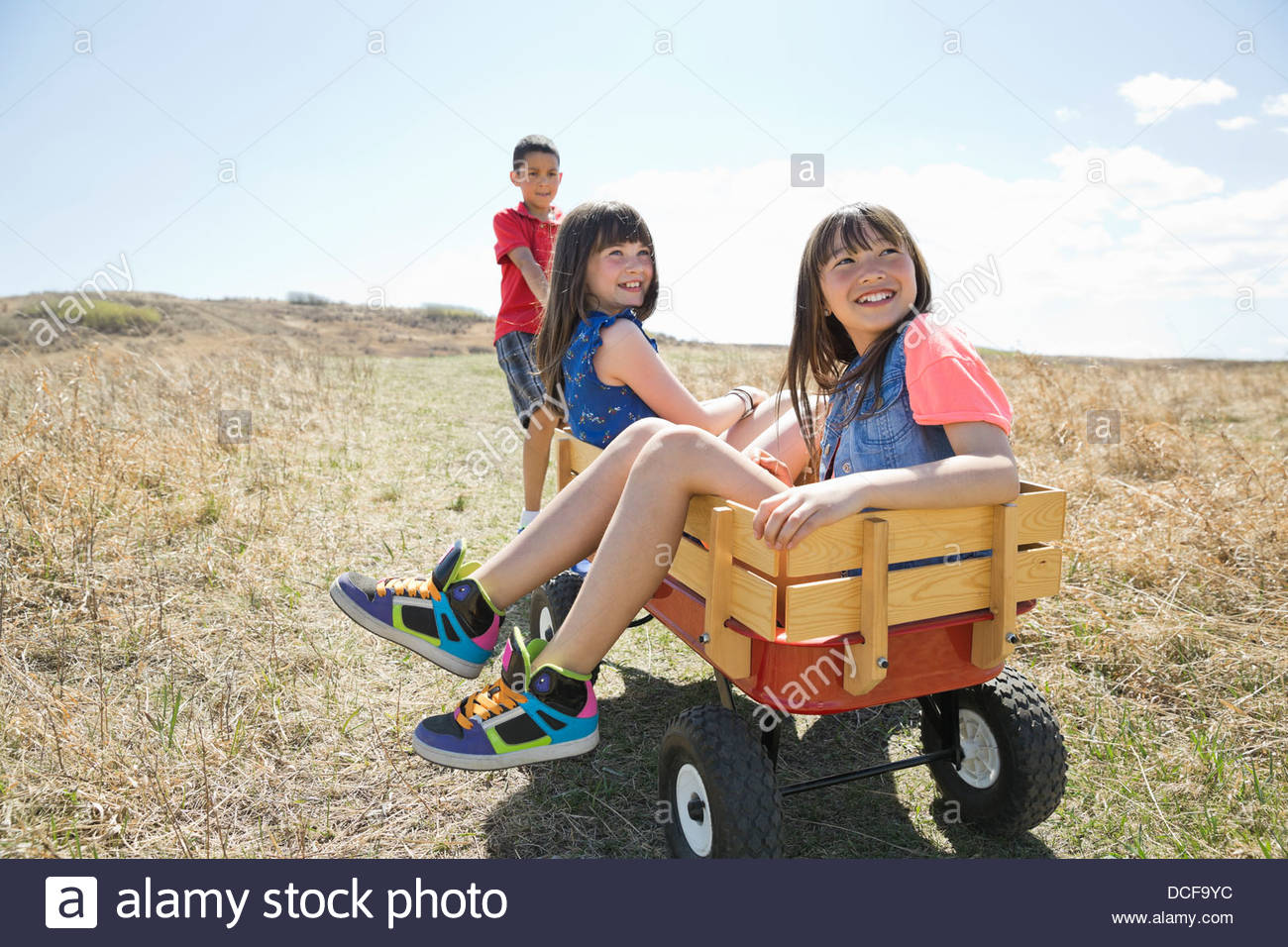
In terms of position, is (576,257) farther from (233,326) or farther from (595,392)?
(233,326)

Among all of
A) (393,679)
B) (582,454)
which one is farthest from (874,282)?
(393,679)

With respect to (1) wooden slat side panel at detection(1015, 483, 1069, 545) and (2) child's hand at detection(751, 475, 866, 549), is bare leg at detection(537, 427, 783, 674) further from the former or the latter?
(1) wooden slat side panel at detection(1015, 483, 1069, 545)

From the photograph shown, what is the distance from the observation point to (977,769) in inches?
82.1

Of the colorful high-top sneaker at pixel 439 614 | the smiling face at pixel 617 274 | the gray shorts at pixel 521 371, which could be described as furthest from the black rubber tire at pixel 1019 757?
the gray shorts at pixel 521 371

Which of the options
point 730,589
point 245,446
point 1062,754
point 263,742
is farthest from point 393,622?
point 245,446

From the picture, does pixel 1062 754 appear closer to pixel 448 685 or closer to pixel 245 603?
pixel 448 685

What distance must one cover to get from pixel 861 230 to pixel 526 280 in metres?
Answer: 2.33

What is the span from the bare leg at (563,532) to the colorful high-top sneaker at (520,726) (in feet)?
0.87

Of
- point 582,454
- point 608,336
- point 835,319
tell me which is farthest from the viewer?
point 582,454

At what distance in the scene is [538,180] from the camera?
408 cm

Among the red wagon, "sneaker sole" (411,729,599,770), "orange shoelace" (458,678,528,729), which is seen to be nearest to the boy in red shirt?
"orange shoelace" (458,678,528,729)

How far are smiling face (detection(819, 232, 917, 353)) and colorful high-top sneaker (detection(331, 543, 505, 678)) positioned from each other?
1232 millimetres

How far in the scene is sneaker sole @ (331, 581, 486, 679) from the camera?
2.17m

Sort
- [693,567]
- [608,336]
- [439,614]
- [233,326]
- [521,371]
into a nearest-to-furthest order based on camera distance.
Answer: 1. [693,567]
2. [439,614]
3. [608,336]
4. [521,371]
5. [233,326]
